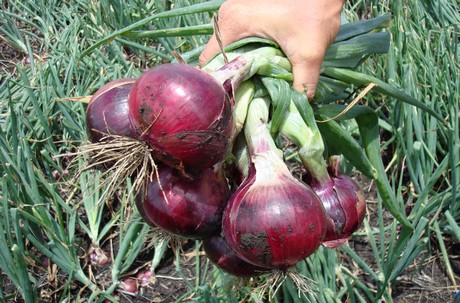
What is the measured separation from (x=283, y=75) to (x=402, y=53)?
1208 millimetres

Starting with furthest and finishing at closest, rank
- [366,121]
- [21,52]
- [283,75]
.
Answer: [21,52] < [366,121] < [283,75]

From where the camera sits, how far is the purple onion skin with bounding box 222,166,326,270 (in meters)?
0.77

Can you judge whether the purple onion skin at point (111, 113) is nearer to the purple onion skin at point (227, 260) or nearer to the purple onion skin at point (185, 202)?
the purple onion skin at point (185, 202)

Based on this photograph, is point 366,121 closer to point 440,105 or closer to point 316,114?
point 316,114

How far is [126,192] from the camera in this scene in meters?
1.78

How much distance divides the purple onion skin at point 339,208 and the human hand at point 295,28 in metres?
0.18

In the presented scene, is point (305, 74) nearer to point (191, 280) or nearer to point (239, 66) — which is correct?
point (239, 66)

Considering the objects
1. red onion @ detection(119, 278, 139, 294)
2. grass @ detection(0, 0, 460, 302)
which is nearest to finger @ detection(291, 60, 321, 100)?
grass @ detection(0, 0, 460, 302)

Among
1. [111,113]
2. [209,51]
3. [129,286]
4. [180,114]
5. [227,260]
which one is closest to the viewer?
[180,114]

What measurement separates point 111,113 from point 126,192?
96 cm

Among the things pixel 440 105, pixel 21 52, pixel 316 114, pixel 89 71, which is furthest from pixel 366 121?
pixel 21 52

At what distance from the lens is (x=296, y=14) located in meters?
1.01

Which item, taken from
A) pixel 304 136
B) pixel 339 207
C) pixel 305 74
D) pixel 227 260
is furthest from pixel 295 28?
pixel 227 260

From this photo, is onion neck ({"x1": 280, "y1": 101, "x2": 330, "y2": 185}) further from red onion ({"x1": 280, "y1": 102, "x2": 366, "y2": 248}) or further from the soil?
the soil
